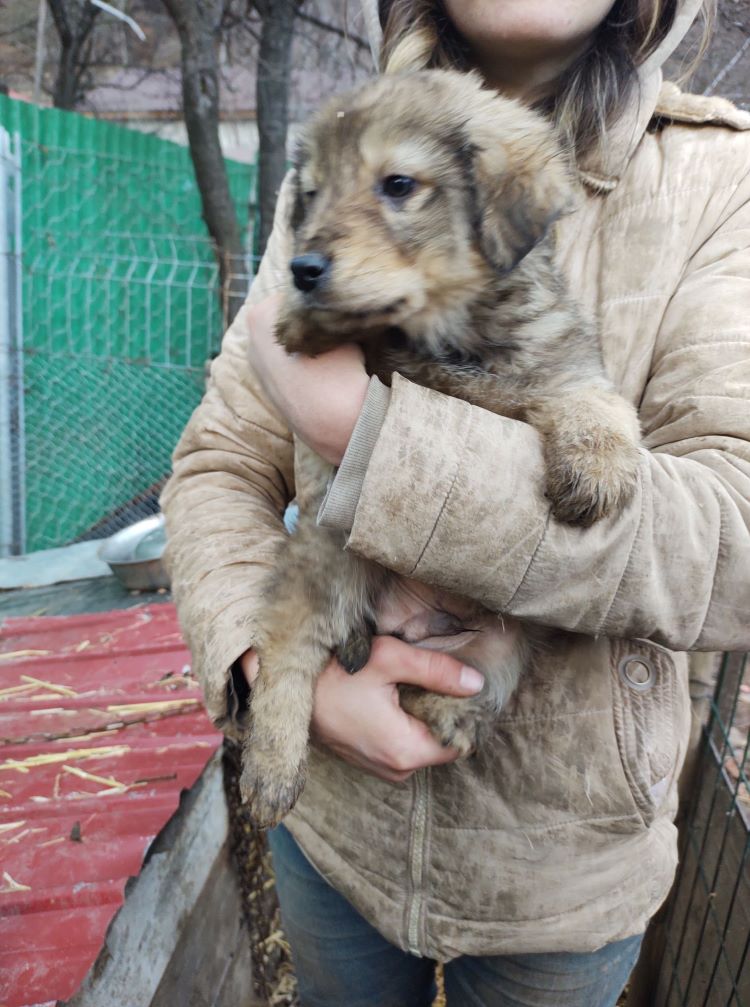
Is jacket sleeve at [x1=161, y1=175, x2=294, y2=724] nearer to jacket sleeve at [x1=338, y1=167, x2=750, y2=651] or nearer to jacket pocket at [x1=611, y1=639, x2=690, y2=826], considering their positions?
jacket sleeve at [x1=338, y1=167, x2=750, y2=651]

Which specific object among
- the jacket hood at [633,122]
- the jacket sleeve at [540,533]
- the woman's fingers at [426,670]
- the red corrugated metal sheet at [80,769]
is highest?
the jacket hood at [633,122]

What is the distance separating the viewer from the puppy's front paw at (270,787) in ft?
5.59

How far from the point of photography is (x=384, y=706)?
157 cm

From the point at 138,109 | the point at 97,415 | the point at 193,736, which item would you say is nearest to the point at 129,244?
the point at 97,415

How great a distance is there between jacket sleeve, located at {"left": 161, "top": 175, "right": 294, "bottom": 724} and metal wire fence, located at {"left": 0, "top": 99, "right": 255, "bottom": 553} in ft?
14.8

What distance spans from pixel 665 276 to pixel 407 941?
1.47 meters

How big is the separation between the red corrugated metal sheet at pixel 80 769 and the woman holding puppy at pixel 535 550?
551 mm

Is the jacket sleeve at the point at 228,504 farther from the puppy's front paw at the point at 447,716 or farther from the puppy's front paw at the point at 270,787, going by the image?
the puppy's front paw at the point at 447,716

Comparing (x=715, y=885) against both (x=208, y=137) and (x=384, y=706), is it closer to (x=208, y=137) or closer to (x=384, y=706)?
(x=384, y=706)

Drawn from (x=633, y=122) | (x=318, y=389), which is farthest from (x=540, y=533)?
(x=633, y=122)

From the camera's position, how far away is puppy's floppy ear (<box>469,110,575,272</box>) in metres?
1.60

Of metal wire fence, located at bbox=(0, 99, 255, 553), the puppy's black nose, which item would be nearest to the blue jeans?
the puppy's black nose

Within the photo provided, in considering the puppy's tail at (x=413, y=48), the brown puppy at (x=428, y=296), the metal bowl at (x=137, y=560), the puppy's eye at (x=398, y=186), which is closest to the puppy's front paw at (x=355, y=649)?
the brown puppy at (x=428, y=296)

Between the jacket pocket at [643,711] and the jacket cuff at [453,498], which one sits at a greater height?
the jacket cuff at [453,498]
